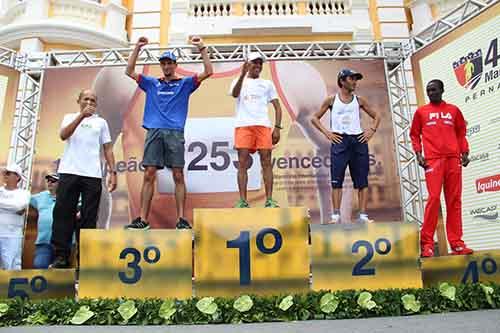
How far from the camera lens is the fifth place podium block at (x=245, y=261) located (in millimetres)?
3041

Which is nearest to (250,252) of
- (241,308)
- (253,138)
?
(241,308)

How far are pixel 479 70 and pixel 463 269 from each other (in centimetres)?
286

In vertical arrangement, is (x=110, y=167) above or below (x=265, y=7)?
below

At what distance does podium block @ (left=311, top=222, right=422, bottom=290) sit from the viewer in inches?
121

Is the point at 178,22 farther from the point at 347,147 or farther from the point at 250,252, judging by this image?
the point at 250,252

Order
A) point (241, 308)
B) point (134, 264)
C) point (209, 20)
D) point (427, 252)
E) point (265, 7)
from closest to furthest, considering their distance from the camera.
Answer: point (241, 308)
point (134, 264)
point (427, 252)
point (209, 20)
point (265, 7)

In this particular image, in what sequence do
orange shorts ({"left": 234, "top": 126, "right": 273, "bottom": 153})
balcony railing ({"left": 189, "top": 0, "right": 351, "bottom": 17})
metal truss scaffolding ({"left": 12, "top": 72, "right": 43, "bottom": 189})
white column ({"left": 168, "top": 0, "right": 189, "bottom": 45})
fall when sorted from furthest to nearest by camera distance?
balcony railing ({"left": 189, "top": 0, "right": 351, "bottom": 17}) → white column ({"left": 168, "top": 0, "right": 189, "bottom": 45}) → metal truss scaffolding ({"left": 12, "top": 72, "right": 43, "bottom": 189}) → orange shorts ({"left": 234, "top": 126, "right": 273, "bottom": 153})

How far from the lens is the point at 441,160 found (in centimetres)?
379

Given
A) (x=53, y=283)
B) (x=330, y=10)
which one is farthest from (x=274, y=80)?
(x=53, y=283)

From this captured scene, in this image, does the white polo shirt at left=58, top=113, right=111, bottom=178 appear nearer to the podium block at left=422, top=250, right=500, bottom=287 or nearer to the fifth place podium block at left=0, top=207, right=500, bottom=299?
the fifth place podium block at left=0, top=207, right=500, bottom=299

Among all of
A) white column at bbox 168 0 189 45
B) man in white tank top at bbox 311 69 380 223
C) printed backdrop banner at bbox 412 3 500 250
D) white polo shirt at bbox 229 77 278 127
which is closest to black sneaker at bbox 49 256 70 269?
white polo shirt at bbox 229 77 278 127

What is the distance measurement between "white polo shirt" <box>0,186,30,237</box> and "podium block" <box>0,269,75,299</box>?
1.26 m

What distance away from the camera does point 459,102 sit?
5469 mm

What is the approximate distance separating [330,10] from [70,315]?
7512mm
